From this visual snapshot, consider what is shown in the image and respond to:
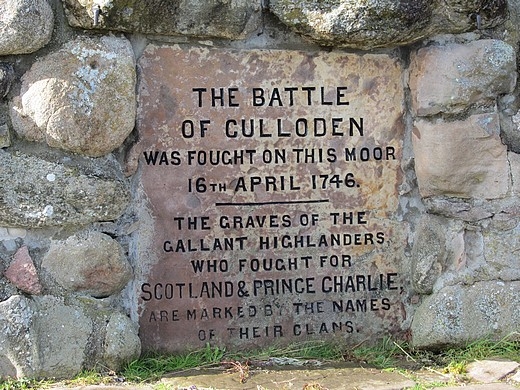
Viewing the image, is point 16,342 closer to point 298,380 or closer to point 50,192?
point 50,192

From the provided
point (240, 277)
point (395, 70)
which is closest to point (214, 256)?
point (240, 277)

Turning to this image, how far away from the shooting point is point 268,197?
293cm

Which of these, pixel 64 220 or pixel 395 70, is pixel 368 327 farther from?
pixel 64 220

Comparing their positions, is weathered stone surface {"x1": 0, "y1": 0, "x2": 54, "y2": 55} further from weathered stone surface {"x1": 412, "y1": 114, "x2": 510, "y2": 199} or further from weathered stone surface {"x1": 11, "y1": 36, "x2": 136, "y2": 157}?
weathered stone surface {"x1": 412, "y1": 114, "x2": 510, "y2": 199}

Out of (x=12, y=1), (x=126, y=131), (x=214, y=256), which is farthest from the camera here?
(x=214, y=256)

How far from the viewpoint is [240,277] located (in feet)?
9.59

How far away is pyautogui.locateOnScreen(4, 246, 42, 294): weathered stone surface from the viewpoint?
2646mm

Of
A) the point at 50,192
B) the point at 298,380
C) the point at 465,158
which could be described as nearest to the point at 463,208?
the point at 465,158

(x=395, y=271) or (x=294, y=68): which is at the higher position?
(x=294, y=68)

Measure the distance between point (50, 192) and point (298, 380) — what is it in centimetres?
103

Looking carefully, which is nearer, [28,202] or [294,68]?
[28,202]

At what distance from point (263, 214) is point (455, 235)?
706 mm

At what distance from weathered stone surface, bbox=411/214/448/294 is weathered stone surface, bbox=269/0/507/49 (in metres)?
0.68

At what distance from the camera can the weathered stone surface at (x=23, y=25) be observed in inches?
99.8
